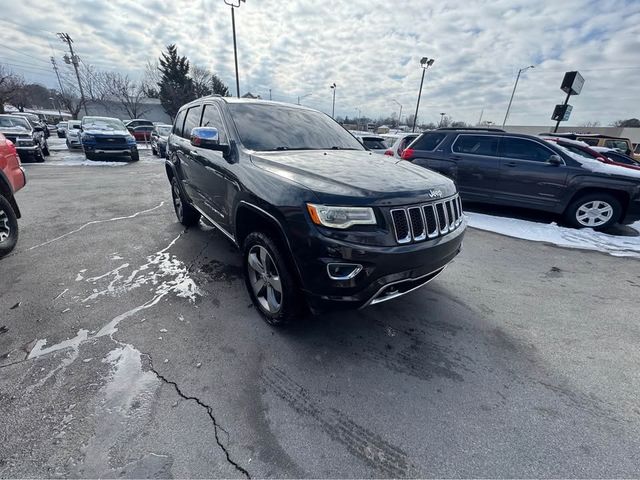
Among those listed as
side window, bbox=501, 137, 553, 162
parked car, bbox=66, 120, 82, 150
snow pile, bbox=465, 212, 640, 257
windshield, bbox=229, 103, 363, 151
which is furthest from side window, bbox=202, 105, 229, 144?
parked car, bbox=66, 120, 82, 150

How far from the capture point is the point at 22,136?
470 inches

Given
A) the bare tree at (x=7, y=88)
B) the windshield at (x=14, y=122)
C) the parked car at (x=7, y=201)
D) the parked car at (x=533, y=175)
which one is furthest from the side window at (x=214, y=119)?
the bare tree at (x=7, y=88)

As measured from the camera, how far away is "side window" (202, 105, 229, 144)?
308 centimetres

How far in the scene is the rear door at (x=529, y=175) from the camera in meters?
5.74

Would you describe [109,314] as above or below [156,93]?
below

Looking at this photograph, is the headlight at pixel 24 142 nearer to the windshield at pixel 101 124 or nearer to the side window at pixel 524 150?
the windshield at pixel 101 124

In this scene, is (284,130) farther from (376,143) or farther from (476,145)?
(376,143)

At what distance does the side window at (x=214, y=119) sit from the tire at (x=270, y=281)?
119cm

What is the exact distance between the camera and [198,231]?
5047 mm

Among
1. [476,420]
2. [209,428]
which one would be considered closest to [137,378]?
[209,428]

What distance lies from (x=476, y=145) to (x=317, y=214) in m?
6.05

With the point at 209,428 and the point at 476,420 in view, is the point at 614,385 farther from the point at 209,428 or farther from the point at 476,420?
the point at 209,428

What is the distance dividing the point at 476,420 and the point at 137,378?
2.26 meters

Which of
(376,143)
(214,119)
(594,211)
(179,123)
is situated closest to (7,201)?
(179,123)
